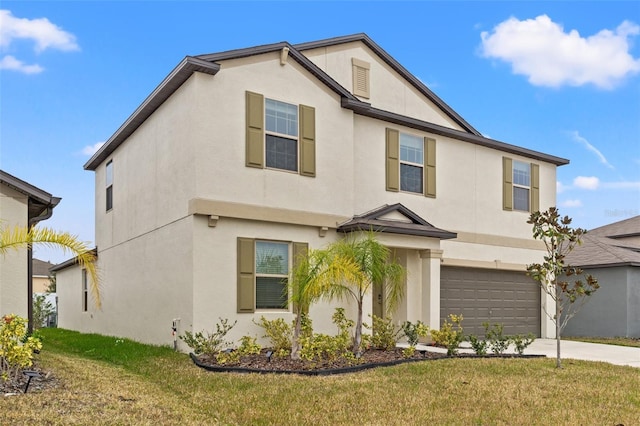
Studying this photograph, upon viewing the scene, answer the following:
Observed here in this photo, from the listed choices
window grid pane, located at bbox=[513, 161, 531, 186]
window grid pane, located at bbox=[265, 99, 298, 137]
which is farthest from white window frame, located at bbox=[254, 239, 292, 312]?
window grid pane, located at bbox=[513, 161, 531, 186]

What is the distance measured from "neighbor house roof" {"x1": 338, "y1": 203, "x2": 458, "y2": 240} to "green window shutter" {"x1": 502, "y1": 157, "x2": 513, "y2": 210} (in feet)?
12.5

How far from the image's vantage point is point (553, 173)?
64.6 feet

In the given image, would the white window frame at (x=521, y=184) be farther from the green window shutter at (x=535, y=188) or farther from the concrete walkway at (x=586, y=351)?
the concrete walkway at (x=586, y=351)

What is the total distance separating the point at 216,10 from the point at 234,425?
362 inches

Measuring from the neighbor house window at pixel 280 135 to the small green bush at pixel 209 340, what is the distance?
345 cm

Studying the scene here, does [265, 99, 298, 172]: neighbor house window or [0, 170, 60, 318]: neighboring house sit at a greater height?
[265, 99, 298, 172]: neighbor house window

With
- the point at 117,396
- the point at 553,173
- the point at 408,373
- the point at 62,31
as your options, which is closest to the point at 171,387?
the point at 117,396

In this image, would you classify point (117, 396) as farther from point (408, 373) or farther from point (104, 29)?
point (104, 29)

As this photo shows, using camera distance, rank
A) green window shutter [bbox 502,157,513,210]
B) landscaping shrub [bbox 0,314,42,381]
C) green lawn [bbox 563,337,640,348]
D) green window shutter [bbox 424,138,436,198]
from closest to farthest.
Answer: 1. landscaping shrub [bbox 0,314,42,381]
2. green window shutter [bbox 424,138,436,198]
3. green lawn [bbox 563,337,640,348]
4. green window shutter [bbox 502,157,513,210]

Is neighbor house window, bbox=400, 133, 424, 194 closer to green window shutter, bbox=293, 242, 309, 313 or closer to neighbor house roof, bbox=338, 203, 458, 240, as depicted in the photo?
neighbor house roof, bbox=338, 203, 458, 240

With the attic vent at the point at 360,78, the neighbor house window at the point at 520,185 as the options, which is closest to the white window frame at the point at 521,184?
the neighbor house window at the point at 520,185

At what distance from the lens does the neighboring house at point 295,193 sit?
12.6m

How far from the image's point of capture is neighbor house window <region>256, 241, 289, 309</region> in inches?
512

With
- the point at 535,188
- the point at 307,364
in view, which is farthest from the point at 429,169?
the point at 307,364
